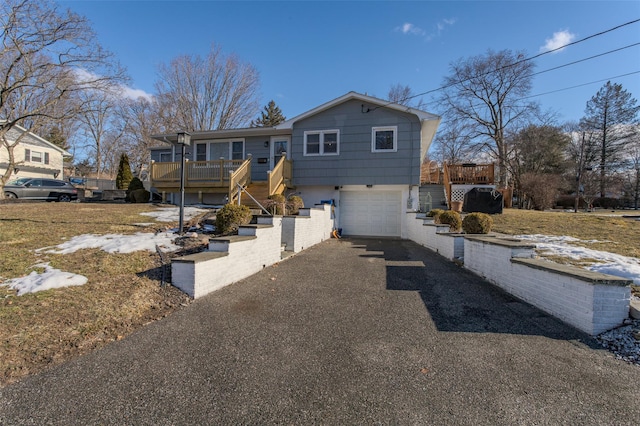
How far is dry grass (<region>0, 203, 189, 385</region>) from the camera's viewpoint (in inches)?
107

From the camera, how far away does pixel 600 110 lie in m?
28.7

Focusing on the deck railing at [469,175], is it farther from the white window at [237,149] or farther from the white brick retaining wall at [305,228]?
the white window at [237,149]

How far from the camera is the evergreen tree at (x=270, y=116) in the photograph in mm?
34438

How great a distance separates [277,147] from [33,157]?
931 inches

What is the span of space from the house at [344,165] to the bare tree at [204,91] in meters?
13.8

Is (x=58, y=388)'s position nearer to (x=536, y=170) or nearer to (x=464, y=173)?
(x=464, y=173)

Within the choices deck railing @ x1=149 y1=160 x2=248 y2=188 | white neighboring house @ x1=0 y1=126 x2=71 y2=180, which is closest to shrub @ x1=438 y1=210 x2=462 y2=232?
deck railing @ x1=149 y1=160 x2=248 y2=188

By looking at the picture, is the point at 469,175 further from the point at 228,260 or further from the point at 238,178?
the point at 228,260

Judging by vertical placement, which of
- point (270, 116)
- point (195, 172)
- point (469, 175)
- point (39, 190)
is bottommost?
point (39, 190)

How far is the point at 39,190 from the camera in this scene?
51.3ft

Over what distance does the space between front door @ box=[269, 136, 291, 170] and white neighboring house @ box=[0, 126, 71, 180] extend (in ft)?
69.1

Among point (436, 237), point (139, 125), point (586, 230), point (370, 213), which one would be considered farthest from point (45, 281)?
point (139, 125)

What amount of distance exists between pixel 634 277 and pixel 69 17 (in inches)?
811

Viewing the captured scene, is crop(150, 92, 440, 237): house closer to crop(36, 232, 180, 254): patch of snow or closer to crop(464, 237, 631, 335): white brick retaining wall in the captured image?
crop(36, 232, 180, 254): patch of snow
